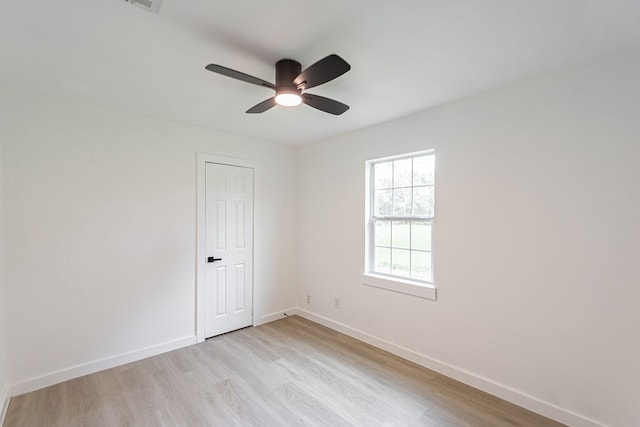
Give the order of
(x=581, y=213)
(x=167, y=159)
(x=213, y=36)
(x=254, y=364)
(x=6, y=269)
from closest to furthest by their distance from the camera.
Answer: (x=213, y=36) < (x=581, y=213) < (x=6, y=269) < (x=254, y=364) < (x=167, y=159)

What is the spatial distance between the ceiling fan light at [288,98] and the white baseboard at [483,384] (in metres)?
2.57

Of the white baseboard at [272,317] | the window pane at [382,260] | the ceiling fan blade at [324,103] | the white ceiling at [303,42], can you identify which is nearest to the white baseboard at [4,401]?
the white baseboard at [272,317]

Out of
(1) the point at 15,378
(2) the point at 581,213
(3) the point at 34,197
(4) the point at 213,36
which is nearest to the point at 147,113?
(3) the point at 34,197

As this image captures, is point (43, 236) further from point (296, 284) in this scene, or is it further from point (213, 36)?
point (296, 284)

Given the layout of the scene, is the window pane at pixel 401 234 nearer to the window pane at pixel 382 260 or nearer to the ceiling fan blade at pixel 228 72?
the window pane at pixel 382 260

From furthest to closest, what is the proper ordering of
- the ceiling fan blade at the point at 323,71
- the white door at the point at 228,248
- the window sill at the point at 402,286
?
the white door at the point at 228,248, the window sill at the point at 402,286, the ceiling fan blade at the point at 323,71

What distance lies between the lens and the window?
2.82m

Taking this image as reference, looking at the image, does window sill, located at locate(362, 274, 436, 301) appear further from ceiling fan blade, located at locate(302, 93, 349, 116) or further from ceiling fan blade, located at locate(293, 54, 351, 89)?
ceiling fan blade, located at locate(293, 54, 351, 89)

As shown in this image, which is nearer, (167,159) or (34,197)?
(34,197)

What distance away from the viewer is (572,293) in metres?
1.95

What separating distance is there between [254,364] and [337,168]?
240 cm

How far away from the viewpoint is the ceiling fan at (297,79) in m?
1.53

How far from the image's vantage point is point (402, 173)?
307 cm

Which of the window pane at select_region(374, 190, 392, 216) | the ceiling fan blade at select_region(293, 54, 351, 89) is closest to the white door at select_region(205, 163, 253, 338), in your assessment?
the window pane at select_region(374, 190, 392, 216)
